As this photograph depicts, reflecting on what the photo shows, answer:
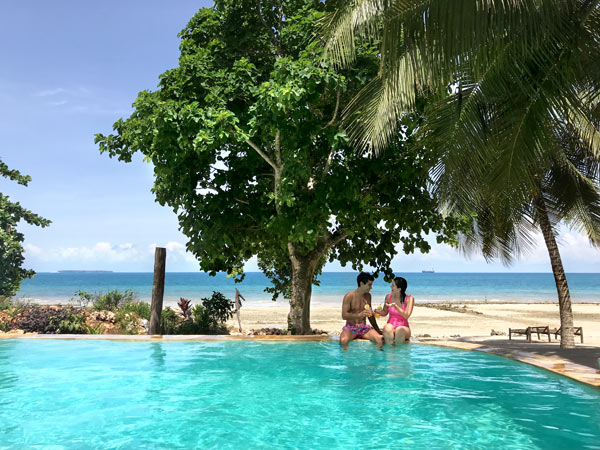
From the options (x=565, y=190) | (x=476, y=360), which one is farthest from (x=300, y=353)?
(x=565, y=190)

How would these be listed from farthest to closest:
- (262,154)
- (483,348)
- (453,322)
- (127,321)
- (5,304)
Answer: (453,322) → (5,304) → (127,321) → (262,154) → (483,348)

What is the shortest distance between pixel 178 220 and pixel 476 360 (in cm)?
896

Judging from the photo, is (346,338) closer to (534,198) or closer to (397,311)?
(397,311)

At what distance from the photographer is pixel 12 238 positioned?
20500 mm

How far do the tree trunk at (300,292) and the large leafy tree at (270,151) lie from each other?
32mm

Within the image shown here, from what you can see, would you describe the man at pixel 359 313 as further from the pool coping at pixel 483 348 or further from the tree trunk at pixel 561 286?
the tree trunk at pixel 561 286

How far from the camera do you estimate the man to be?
11633mm

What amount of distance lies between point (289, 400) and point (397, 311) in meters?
4.50

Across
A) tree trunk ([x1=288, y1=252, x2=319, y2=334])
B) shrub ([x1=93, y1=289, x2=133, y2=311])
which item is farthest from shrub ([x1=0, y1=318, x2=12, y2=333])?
tree trunk ([x1=288, y1=252, x2=319, y2=334])

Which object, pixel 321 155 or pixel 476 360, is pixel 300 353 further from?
pixel 321 155

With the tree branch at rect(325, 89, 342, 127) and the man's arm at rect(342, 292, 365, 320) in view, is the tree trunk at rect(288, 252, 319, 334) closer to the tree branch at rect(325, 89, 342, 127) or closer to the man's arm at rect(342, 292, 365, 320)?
the man's arm at rect(342, 292, 365, 320)

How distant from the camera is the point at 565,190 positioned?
13.7 metres

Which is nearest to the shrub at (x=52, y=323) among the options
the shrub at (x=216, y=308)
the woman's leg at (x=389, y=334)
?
the shrub at (x=216, y=308)

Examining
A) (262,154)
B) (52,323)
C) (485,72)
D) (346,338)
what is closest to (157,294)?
(52,323)
